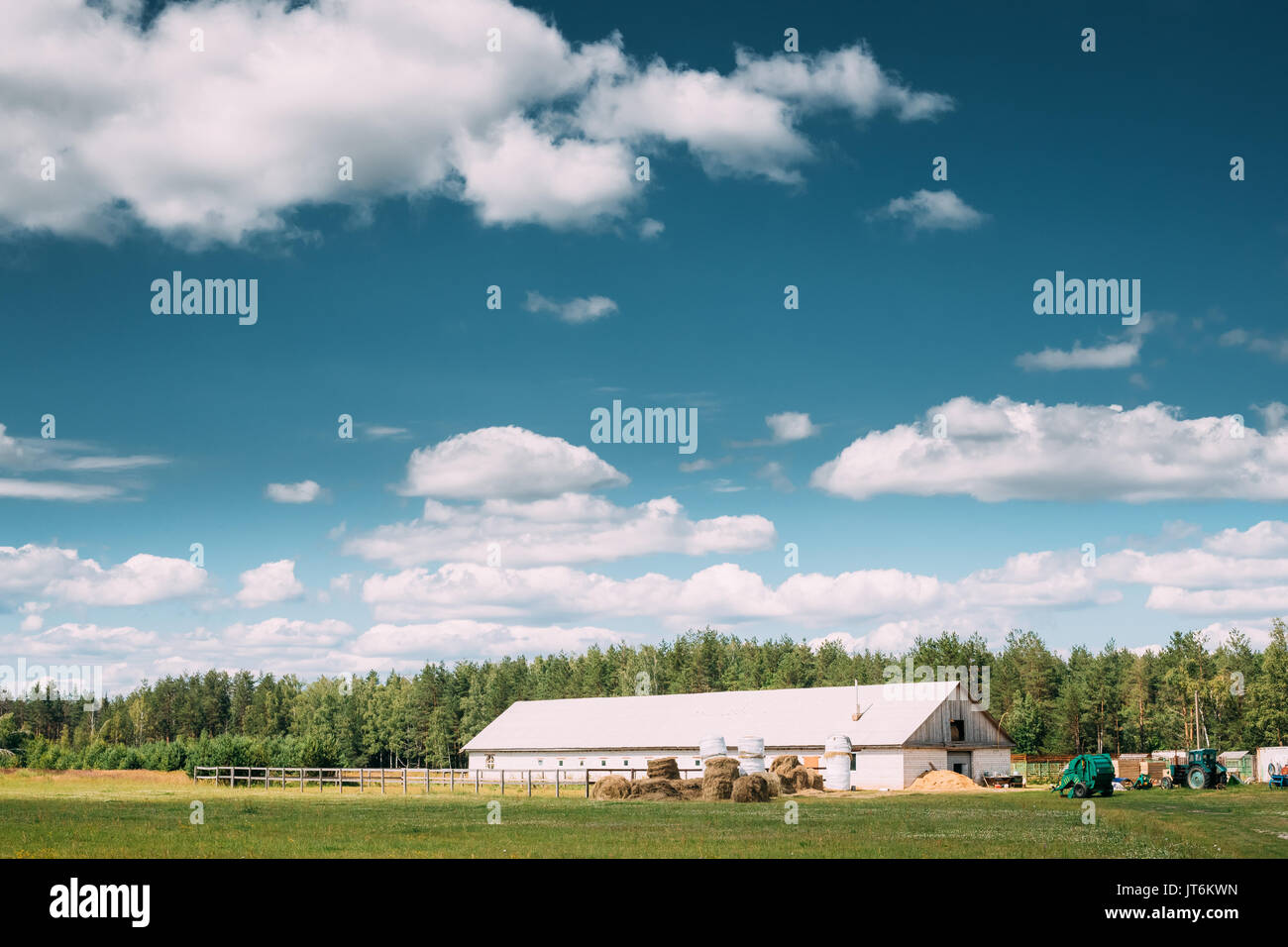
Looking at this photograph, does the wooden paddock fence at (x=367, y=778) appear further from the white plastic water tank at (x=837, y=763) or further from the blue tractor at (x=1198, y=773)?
the blue tractor at (x=1198, y=773)

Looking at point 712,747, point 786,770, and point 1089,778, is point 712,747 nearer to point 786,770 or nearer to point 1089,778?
point 786,770

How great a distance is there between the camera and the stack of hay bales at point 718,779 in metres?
46.7

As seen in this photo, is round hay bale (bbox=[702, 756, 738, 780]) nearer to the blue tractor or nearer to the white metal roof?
the white metal roof

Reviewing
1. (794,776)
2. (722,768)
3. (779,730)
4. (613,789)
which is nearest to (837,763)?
(794,776)

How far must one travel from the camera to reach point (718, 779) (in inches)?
1855

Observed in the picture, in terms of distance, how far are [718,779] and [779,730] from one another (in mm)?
23922

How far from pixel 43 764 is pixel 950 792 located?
79.8m

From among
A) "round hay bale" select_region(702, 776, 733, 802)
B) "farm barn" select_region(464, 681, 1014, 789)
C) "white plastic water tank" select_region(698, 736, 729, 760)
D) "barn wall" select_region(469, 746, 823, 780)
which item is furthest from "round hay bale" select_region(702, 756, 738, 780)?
"barn wall" select_region(469, 746, 823, 780)

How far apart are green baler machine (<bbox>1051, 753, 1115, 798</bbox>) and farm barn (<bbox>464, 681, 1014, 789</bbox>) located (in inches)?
485

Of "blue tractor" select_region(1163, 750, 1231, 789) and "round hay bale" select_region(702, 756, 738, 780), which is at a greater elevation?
"round hay bale" select_region(702, 756, 738, 780)

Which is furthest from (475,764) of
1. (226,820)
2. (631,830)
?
(631,830)

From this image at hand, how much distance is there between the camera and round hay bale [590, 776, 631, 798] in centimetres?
4862

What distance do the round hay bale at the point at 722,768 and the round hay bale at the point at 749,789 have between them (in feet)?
3.42

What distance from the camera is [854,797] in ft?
175
